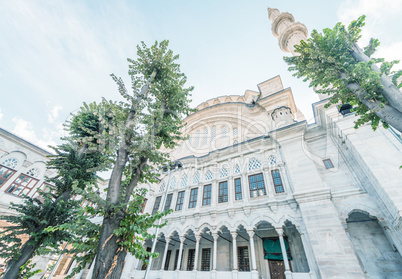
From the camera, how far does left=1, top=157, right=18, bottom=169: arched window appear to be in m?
14.8

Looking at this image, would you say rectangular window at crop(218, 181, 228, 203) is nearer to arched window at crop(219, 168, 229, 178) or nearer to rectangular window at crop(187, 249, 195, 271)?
arched window at crop(219, 168, 229, 178)

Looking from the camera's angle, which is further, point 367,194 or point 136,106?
point 367,194

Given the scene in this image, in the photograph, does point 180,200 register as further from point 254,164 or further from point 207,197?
point 254,164

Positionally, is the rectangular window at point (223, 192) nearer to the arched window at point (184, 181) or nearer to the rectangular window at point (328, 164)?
the arched window at point (184, 181)

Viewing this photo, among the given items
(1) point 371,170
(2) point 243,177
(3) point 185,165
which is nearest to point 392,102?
(1) point 371,170

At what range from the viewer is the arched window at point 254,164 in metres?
12.1

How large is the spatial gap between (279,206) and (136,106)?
9.21 metres

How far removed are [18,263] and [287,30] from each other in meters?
30.1

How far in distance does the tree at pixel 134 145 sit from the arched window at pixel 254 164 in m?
6.67

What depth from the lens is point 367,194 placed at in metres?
8.10

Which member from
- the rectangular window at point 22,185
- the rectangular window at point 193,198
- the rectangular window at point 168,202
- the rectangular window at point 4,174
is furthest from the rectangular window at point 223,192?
the rectangular window at point 4,174

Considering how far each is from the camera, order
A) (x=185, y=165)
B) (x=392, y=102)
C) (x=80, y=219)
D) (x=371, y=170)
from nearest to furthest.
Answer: (x=80, y=219) < (x=392, y=102) < (x=371, y=170) < (x=185, y=165)

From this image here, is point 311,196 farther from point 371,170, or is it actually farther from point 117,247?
point 117,247

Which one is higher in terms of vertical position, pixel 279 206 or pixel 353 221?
pixel 279 206
